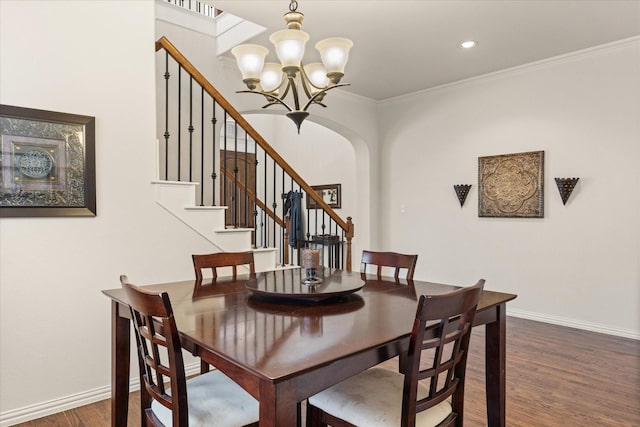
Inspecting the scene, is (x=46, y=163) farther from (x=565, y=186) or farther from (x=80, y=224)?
(x=565, y=186)

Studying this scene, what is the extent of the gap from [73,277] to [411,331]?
2.04 meters

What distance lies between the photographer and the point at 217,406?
57.0 inches

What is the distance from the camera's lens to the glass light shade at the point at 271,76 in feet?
7.95

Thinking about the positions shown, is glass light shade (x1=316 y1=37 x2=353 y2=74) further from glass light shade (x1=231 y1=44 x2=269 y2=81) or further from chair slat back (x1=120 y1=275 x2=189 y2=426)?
chair slat back (x1=120 y1=275 x2=189 y2=426)

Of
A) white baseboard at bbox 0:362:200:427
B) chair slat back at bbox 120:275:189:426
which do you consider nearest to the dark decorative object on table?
chair slat back at bbox 120:275:189:426

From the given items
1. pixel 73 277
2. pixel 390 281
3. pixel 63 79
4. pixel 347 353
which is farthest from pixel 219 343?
pixel 63 79

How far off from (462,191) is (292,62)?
3260mm

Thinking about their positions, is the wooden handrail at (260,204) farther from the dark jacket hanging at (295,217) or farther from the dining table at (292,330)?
the dining table at (292,330)

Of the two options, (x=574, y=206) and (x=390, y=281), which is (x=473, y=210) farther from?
(x=390, y=281)

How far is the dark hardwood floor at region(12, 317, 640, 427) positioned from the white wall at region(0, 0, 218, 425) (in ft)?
1.00

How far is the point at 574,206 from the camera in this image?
3.95 meters

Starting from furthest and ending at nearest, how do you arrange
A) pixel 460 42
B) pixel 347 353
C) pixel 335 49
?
pixel 460 42
pixel 335 49
pixel 347 353

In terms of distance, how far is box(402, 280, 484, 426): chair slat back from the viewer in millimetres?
1281

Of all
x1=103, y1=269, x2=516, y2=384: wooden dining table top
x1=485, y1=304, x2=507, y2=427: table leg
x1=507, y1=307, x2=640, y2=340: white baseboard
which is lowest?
x1=507, y1=307, x2=640, y2=340: white baseboard
